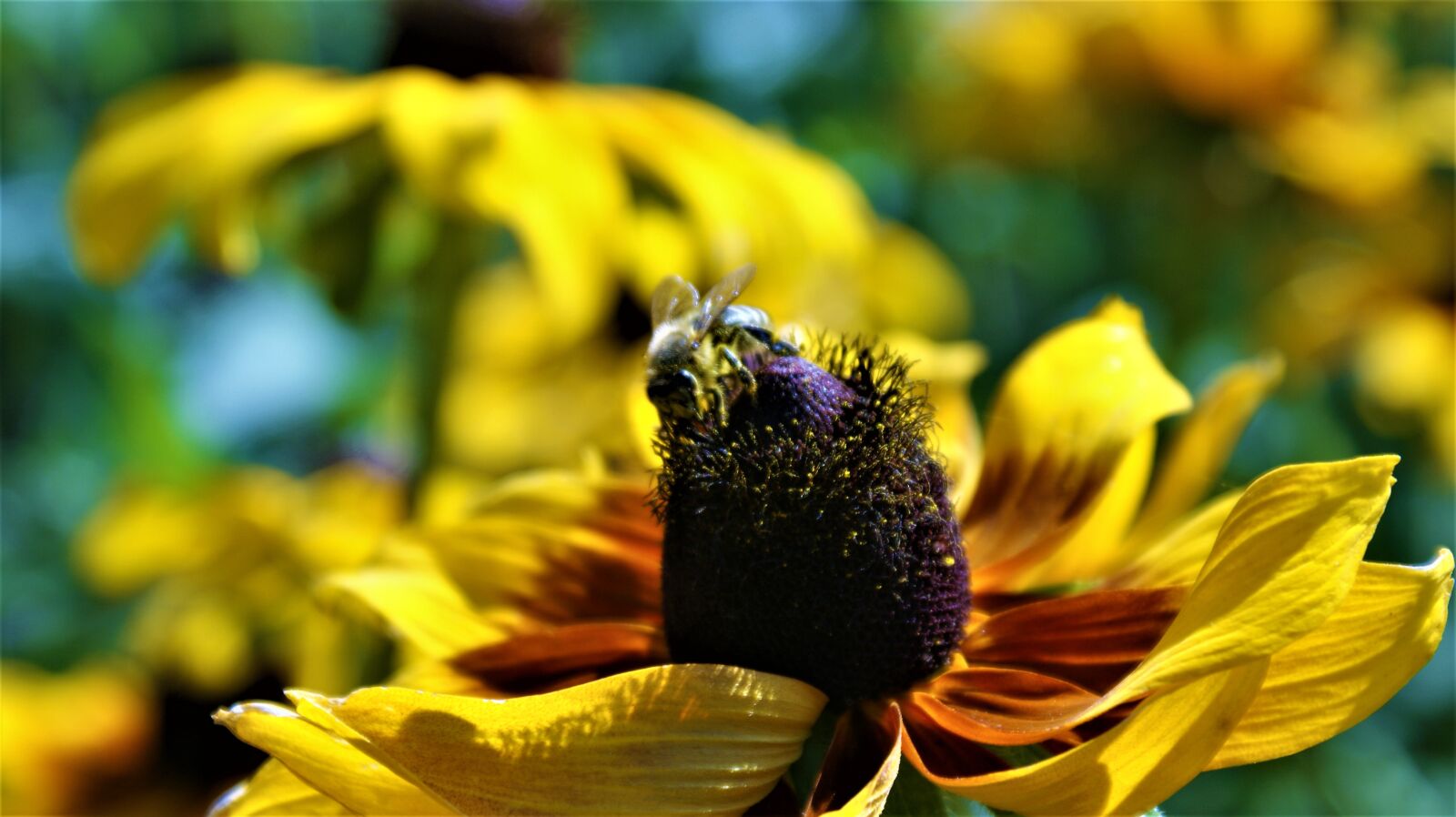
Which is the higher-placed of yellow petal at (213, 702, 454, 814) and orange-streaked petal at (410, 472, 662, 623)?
orange-streaked petal at (410, 472, 662, 623)

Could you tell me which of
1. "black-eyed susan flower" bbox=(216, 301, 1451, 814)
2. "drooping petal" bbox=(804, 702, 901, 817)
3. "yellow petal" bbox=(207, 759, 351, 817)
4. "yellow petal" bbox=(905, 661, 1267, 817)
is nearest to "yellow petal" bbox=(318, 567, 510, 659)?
"black-eyed susan flower" bbox=(216, 301, 1451, 814)

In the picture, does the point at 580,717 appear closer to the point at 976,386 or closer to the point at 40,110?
the point at 976,386

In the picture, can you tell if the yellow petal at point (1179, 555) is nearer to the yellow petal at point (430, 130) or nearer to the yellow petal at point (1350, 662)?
the yellow petal at point (1350, 662)

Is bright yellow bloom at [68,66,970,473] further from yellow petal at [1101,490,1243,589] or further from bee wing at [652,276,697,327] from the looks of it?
yellow petal at [1101,490,1243,589]

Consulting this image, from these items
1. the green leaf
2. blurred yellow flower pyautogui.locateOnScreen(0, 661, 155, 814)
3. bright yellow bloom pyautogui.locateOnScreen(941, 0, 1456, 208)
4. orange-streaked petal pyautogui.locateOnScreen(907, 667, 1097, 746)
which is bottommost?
blurred yellow flower pyautogui.locateOnScreen(0, 661, 155, 814)

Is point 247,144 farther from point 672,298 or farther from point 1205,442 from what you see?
point 1205,442

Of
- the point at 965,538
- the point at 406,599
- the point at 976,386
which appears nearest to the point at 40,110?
the point at 976,386

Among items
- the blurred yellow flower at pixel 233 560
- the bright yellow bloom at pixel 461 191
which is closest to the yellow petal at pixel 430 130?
the bright yellow bloom at pixel 461 191

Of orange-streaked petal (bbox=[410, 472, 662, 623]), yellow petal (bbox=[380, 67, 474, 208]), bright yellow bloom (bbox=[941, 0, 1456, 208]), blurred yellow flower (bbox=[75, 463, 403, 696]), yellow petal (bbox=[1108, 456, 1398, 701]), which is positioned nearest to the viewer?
yellow petal (bbox=[1108, 456, 1398, 701])
